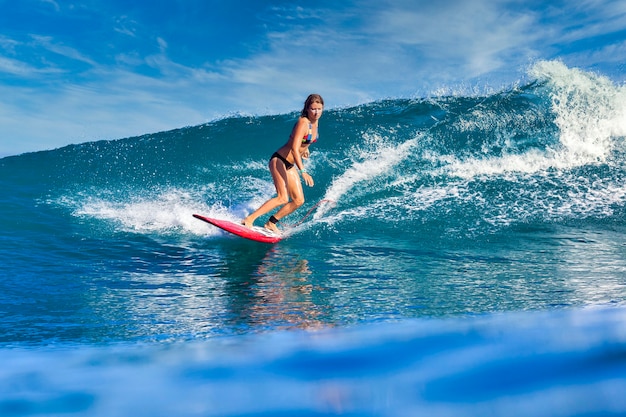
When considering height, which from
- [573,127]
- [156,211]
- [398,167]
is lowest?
[156,211]

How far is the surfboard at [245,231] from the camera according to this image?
6.50 meters

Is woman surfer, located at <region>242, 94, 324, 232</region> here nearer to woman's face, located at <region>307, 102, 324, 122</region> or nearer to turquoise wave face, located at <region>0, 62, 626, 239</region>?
woman's face, located at <region>307, 102, 324, 122</region>

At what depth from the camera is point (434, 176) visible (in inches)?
368

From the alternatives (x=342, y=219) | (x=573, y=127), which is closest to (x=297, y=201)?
(x=342, y=219)

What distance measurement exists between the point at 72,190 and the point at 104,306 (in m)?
7.16

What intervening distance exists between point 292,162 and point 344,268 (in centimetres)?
218

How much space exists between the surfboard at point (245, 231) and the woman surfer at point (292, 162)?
13 cm

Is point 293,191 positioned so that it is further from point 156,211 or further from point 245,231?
point 156,211

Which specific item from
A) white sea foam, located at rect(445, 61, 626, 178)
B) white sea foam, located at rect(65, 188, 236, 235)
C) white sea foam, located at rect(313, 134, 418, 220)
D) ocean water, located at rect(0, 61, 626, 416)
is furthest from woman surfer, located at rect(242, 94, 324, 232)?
white sea foam, located at rect(445, 61, 626, 178)

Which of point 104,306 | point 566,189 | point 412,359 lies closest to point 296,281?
point 104,306

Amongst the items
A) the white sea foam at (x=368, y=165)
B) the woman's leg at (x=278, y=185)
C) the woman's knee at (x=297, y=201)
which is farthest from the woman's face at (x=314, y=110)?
the white sea foam at (x=368, y=165)

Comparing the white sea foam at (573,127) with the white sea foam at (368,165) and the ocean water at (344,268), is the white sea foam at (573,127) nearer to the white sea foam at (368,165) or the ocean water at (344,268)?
the ocean water at (344,268)

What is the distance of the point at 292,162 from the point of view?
22.3 feet

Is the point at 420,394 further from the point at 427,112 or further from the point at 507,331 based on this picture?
the point at 427,112
